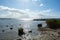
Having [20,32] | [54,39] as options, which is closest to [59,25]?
[20,32]

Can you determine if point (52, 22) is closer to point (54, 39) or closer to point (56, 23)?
point (56, 23)

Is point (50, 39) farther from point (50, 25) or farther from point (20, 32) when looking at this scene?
point (50, 25)

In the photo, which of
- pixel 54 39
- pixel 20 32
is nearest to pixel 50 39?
pixel 54 39

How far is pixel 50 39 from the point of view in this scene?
2005cm

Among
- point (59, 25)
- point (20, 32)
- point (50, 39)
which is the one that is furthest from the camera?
point (59, 25)

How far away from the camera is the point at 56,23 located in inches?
1649

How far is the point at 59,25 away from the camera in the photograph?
1634 inches

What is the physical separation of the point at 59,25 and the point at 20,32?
19078 mm

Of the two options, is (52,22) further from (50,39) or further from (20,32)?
(50,39)

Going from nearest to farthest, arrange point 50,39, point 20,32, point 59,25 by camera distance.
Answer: point 50,39 < point 20,32 < point 59,25

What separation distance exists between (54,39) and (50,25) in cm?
2409

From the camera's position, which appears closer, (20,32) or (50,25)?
(20,32)

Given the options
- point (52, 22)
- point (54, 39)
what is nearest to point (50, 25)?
point (52, 22)

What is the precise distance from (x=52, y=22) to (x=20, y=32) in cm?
1783
